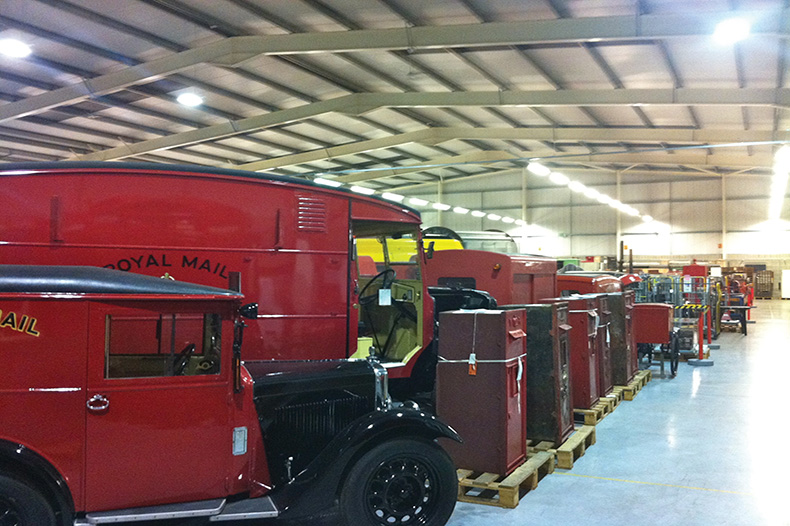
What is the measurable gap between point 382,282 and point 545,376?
242 cm

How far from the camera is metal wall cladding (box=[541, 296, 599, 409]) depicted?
6992mm

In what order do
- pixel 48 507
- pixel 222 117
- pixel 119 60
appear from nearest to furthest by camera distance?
1. pixel 48 507
2. pixel 119 60
3. pixel 222 117

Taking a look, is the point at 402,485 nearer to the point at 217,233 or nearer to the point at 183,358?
the point at 183,358

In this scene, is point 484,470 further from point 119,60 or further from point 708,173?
point 708,173

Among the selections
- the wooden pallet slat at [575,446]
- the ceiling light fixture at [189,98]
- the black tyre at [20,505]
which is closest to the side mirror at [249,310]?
the black tyre at [20,505]

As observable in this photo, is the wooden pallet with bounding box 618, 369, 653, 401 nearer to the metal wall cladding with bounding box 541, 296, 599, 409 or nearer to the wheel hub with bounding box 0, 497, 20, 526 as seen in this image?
the metal wall cladding with bounding box 541, 296, 599, 409

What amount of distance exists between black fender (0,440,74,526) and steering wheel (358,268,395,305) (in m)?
4.01

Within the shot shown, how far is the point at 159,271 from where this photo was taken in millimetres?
5598

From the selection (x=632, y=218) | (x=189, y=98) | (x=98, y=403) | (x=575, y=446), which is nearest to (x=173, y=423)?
(x=98, y=403)

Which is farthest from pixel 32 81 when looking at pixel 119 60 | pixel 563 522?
Answer: pixel 563 522

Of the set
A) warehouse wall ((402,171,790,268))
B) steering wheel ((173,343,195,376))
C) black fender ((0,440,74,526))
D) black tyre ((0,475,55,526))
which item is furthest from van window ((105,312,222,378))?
warehouse wall ((402,171,790,268))

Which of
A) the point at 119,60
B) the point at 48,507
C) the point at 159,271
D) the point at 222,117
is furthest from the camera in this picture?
the point at 222,117

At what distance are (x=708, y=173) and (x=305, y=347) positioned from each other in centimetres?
2616

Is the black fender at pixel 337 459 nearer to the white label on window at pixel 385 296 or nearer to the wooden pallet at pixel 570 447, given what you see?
the wooden pallet at pixel 570 447
